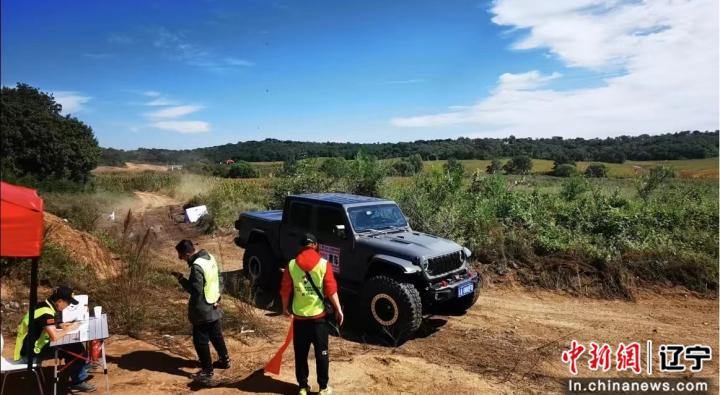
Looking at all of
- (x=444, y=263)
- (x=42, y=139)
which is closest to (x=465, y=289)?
(x=444, y=263)

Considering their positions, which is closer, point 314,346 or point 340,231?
point 314,346

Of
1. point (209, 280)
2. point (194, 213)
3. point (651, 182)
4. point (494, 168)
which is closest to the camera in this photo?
point (209, 280)

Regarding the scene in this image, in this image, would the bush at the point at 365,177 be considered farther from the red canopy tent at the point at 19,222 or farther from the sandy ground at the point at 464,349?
the red canopy tent at the point at 19,222

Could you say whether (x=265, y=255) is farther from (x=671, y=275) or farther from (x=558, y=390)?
(x=671, y=275)

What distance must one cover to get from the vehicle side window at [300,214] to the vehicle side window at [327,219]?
10.0 inches

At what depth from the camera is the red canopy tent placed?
10.9ft

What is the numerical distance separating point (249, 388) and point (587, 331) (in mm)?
5256

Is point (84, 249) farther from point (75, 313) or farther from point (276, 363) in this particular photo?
point (276, 363)

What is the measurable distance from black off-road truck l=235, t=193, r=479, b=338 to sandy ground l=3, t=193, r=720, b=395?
1.74 feet

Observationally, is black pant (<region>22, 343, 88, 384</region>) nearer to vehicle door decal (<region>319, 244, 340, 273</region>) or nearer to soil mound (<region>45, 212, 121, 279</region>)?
vehicle door decal (<region>319, 244, 340, 273</region>)

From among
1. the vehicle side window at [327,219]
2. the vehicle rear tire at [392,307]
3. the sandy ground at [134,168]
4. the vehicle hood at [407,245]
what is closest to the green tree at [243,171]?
the sandy ground at [134,168]

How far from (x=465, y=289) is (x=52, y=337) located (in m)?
5.20

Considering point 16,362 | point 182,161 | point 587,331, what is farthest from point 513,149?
point 16,362

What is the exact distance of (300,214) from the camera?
26.6 feet
